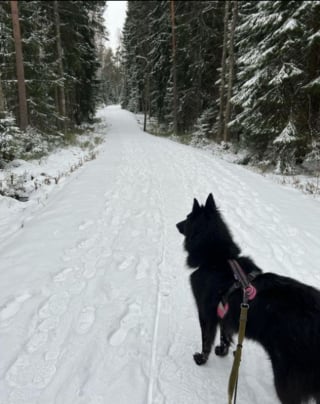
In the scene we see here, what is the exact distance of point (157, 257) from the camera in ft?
14.2

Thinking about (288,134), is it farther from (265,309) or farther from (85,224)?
(265,309)

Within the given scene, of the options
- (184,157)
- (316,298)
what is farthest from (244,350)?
(184,157)

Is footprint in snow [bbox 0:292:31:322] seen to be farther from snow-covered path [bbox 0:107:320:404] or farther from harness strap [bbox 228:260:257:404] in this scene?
harness strap [bbox 228:260:257:404]

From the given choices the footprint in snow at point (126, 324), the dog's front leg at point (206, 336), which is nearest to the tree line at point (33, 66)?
the footprint in snow at point (126, 324)

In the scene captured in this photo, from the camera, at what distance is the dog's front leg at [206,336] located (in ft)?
7.57

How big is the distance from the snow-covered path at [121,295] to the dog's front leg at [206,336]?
87 millimetres

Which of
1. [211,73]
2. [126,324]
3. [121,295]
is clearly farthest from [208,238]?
[211,73]

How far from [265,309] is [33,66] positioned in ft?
49.9

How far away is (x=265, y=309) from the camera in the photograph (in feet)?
5.70

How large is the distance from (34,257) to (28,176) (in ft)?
16.7

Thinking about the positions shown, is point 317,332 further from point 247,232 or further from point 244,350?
point 247,232

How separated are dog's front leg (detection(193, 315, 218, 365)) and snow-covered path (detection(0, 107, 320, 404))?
87mm

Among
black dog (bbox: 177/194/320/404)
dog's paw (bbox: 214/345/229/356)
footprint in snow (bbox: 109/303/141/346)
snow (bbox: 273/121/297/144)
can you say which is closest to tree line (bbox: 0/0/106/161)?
footprint in snow (bbox: 109/303/141/346)

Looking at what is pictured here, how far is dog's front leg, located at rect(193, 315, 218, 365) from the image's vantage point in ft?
7.57
